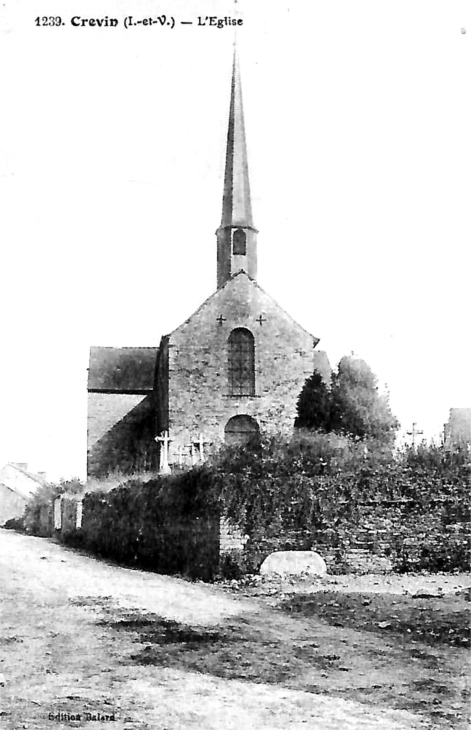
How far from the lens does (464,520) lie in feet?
28.6

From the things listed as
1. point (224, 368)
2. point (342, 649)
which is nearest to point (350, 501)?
point (342, 649)

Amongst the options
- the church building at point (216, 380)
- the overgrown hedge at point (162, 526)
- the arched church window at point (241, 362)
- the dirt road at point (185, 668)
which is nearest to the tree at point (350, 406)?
the church building at point (216, 380)

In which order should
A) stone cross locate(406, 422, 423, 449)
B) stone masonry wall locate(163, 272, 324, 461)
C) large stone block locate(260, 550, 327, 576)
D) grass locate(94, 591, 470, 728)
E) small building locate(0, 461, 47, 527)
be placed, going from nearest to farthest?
grass locate(94, 591, 470, 728) → large stone block locate(260, 550, 327, 576) → stone cross locate(406, 422, 423, 449) → stone masonry wall locate(163, 272, 324, 461) → small building locate(0, 461, 47, 527)

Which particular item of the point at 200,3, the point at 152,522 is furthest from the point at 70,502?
the point at 200,3

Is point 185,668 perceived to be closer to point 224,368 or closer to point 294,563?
point 294,563

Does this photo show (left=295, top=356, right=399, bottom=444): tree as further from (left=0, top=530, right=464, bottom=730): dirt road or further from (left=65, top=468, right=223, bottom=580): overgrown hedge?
(left=0, top=530, right=464, bottom=730): dirt road

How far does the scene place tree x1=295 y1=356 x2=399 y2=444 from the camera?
1159cm

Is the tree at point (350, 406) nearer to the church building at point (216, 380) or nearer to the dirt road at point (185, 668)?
the church building at point (216, 380)

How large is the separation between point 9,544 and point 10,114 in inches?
460

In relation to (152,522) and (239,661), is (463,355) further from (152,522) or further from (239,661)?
(152,522)

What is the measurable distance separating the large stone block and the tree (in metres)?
2.39

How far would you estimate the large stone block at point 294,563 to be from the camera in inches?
315

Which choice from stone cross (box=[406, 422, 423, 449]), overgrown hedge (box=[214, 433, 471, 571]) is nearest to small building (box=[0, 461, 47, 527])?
overgrown hedge (box=[214, 433, 471, 571])

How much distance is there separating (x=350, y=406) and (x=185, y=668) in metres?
9.29
